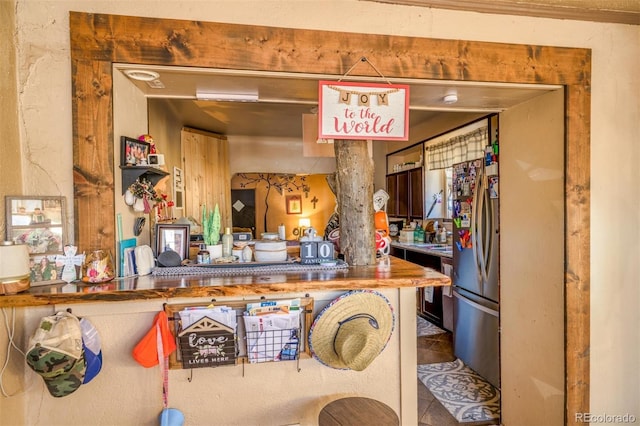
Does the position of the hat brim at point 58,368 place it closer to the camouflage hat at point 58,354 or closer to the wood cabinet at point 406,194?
the camouflage hat at point 58,354

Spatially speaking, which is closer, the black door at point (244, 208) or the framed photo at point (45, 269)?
the framed photo at point (45, 269)

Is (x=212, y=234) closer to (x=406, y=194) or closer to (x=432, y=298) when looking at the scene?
(x=432, y=298)

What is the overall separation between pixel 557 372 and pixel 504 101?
1.60 metres

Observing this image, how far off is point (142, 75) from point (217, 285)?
1.03 metres

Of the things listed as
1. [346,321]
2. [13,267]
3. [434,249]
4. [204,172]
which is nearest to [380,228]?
[346,321]

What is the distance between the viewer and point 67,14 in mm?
1491

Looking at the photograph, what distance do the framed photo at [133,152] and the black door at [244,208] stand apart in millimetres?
4610

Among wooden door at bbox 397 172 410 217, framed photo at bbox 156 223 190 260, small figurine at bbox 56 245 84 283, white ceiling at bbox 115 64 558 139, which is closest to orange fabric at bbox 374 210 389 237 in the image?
white ceiling at bbox 115 64 558 139

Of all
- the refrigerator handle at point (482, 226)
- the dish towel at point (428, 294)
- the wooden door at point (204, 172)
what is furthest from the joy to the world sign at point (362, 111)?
the dish towel at point (428, 294)

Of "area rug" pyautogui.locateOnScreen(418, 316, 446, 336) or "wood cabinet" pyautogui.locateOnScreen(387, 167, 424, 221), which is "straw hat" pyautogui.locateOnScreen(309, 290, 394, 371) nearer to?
"area rug" pyautogui.locateOnScreen(418, 316, 446, 336)

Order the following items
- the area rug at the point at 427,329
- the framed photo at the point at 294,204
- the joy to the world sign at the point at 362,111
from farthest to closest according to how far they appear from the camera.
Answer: the framed photo at the point at 294,204 < the area rug at the point at 427,329 < the joy to the world sign at the point at 362,111

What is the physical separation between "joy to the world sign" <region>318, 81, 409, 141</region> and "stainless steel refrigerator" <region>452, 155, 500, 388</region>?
134 centimetres

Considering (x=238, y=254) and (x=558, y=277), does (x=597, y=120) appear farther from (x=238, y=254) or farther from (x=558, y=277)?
(x=238, y=254)

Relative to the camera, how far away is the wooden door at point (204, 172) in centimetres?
402
